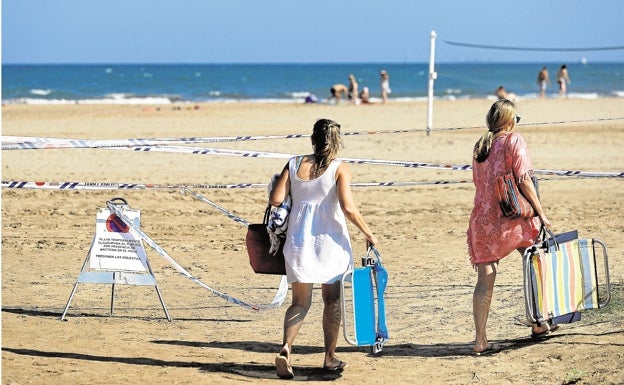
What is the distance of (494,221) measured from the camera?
666 cm

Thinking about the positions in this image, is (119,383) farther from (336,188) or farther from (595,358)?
(595,358)

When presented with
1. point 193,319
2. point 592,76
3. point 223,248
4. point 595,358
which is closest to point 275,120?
point 223,248

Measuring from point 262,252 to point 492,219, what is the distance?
1414mm

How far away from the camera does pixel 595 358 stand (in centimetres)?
646

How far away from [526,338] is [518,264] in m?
2.65

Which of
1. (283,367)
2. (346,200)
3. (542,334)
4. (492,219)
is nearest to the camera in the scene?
(346,200)

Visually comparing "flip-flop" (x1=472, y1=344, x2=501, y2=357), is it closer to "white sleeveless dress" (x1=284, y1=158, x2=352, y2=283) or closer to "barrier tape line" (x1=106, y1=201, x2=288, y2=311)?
"white sleeveless dress" (x1=284, y1=158, x2=352, y2=283)

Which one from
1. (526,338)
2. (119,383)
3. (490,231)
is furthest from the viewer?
(526,338)

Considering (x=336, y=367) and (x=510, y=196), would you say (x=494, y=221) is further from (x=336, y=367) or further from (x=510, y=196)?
(x=336, y=367)

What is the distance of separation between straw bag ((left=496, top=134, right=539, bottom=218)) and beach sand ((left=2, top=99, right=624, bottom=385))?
0.89 metres

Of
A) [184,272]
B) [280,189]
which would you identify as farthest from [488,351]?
[184,272]

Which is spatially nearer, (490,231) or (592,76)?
(490,231)

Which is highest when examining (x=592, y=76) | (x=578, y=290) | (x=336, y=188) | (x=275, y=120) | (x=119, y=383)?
(x=592, y=76)

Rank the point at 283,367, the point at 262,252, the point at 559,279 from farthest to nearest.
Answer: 1. the point at 559,279
2. the point at 262,252
3. the point at 283,367
